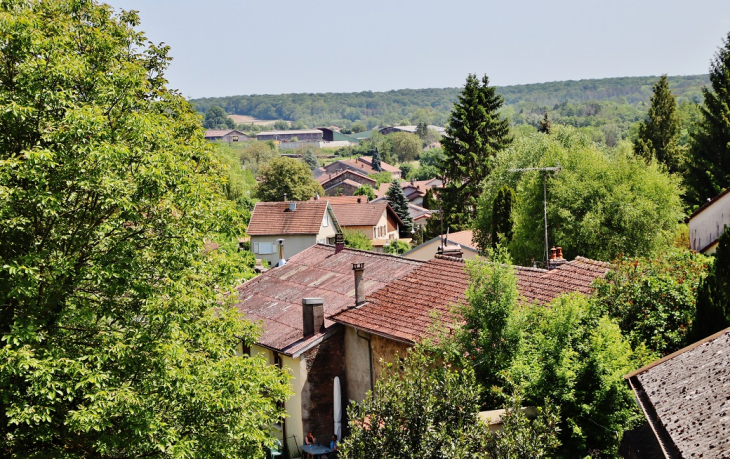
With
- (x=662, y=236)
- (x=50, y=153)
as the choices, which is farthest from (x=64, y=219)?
(x=662, y=236)

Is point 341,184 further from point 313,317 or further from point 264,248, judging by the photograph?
point 313,317

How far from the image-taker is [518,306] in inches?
627

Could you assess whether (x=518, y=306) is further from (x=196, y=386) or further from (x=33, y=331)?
(x=33, y=331)

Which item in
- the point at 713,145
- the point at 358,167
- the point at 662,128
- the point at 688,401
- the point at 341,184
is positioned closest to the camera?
the point at 688,401

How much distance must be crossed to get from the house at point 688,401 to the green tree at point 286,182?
70638mm

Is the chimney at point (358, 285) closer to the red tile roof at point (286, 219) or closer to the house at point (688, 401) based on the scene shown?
the house at point (688, 401)

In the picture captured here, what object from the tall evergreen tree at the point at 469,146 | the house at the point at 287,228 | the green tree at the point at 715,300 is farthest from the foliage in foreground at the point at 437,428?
the tall evergreen tree at the point at 469,146

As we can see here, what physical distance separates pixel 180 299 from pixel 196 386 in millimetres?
1612

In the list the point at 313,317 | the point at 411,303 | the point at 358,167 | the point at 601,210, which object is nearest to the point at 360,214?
the point at 601,210

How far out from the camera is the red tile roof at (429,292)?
18.2 meters

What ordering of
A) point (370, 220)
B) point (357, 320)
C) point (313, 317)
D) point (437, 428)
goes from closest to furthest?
point (437, 428)
point (357, 320)
point (313, 317)
point (370, 220)

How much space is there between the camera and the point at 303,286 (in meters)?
25.9

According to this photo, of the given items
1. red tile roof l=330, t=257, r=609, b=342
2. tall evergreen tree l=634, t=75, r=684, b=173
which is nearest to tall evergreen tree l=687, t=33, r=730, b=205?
tall evergreen tree l=634, t=75, r=684, b=173

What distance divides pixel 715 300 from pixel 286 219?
4418 cm
